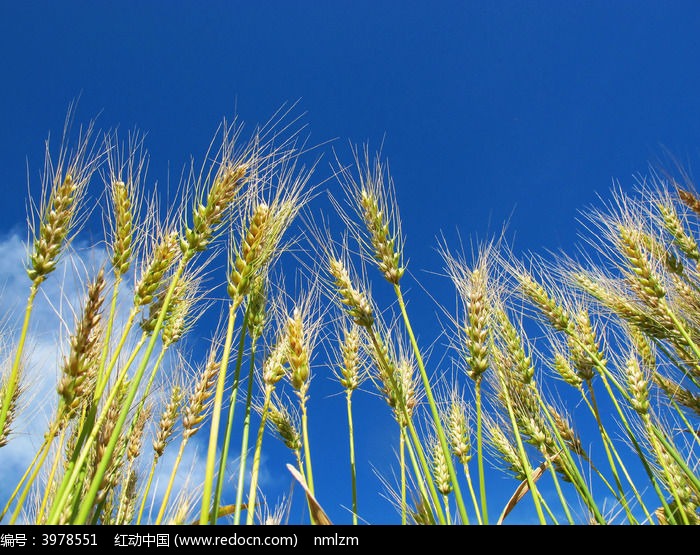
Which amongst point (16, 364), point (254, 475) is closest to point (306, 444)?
point (254, 475)

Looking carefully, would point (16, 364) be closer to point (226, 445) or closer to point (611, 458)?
point (226, 445)

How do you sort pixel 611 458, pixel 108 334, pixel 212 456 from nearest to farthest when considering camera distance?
pixel 212 456
pixel 108 334
pixel 611 458

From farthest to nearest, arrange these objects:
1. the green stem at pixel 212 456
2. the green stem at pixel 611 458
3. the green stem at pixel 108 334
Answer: the green stem at pixel 611 458 → the green stem at pixel 108 334 → the green stem at pixel 212 456

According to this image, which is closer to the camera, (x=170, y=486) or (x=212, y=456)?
(x=212, y=456)

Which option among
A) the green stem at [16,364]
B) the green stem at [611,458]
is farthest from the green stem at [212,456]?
the green stem at [611,458]

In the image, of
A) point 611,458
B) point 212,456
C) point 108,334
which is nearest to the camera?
point 212,456

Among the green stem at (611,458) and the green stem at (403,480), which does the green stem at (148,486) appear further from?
the green stem at (611,458)

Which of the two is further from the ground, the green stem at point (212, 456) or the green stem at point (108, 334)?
the green stem at point (108, 334)

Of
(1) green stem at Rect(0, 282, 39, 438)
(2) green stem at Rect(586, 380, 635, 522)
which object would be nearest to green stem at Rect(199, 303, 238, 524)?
(1) green stem at Rect(0, 282, 39, 438)

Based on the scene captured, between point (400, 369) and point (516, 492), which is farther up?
point (400, 369)
